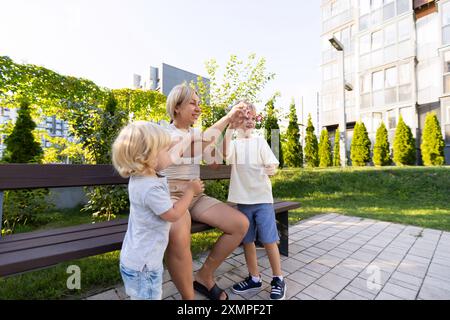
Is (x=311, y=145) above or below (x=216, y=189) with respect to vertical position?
above

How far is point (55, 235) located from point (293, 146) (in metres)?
10.4

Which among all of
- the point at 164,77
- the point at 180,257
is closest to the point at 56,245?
the point at 180,257

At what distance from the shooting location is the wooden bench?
1268 mm

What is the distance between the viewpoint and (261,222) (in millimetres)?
1915

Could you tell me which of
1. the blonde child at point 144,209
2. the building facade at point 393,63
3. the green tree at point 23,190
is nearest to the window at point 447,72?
the building facade at point 393,63

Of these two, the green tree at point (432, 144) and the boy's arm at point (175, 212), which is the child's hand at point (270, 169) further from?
the green tree at point (432, 144)

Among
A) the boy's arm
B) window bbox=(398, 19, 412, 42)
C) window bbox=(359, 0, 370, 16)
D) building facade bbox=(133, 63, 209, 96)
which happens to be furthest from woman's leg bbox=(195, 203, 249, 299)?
building facade bbox=(133, 63, 209, 96)

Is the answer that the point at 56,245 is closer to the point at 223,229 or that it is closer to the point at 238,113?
the point at 223,229

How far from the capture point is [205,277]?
73.7 inches

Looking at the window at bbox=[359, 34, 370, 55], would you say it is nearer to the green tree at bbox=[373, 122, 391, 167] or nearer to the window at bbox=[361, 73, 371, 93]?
Answer: the window at bbox=[361, 73, 371, 93]

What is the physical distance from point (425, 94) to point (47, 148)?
1536 centimetres

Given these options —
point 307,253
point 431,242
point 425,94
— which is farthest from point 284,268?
point 425,94

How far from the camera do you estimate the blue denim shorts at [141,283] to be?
1.28 meters
